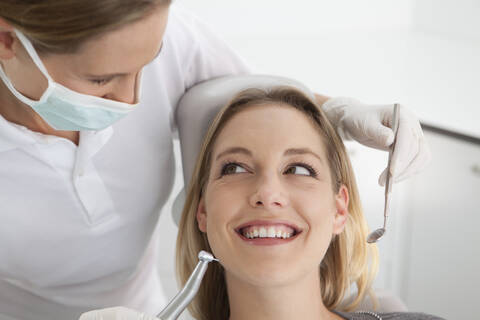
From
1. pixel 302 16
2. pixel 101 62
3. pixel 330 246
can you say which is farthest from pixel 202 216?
pixel 302 16

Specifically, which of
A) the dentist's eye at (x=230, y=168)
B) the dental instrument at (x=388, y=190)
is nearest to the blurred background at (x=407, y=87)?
the dentist's eye at (x=230, y=168)

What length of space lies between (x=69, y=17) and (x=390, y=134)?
0.79m

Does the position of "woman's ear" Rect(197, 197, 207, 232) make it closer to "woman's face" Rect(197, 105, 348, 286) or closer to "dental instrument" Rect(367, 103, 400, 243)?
"woman's face" Rect(197, 105, 348, 286)

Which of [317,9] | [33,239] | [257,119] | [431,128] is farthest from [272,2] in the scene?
[33,239]


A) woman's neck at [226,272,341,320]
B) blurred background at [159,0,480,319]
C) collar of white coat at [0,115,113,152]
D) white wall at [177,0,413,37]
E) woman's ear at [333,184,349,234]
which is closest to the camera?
collar of white coat at [0,115,113,152]

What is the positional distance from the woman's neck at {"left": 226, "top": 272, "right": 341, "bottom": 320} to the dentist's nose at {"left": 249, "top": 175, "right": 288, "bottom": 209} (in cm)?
18

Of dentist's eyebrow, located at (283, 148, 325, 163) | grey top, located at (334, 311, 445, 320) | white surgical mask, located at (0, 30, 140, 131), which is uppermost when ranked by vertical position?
white surgical mask, located at (0, 30, 140, 131)

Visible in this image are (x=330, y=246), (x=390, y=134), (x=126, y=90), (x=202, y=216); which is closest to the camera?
(x=126, y=90)

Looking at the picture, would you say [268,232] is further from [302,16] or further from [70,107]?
[302,16]

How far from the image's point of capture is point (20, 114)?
4.58 feet

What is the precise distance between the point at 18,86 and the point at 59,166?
28cm

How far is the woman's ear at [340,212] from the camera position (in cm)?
157

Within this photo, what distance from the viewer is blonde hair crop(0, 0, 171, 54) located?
1.03 m

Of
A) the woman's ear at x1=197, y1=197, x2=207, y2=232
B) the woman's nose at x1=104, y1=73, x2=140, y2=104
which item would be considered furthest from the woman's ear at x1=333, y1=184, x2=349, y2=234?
the woman's nose at x1=104, y1=73, x2=140, y2=104
